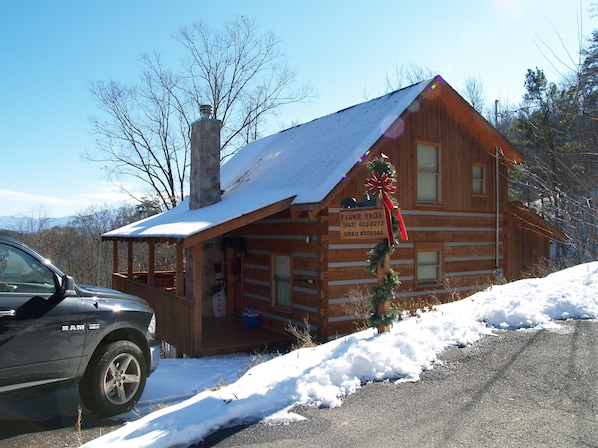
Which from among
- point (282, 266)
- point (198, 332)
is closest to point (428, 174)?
point (282, 266)

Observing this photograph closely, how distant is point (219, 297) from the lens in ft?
48.4

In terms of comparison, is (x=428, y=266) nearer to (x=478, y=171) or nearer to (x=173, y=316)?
(x=478, y=171)

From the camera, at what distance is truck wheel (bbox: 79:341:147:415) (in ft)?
18.8

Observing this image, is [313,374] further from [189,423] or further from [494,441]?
[494,441]

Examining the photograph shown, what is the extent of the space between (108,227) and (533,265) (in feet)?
117

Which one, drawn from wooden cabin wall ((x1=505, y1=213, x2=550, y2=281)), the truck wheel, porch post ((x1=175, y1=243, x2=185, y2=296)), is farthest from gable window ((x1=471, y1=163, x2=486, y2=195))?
the truck wheel

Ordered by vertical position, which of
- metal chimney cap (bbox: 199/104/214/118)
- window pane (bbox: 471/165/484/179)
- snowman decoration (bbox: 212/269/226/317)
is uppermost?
metal chimney cap (bbox: 199/104/214/118)

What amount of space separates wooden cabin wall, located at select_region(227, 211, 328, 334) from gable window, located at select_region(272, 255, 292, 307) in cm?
12

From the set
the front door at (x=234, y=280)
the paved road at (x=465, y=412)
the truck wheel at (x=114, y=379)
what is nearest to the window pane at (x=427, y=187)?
the front door at (x=234, y=280)

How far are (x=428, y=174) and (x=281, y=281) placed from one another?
503 centimetres

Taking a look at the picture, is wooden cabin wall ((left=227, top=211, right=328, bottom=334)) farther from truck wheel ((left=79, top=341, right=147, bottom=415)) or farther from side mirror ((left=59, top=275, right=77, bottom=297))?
side mirror ((left=59, top=275, right=77, bottom=297))

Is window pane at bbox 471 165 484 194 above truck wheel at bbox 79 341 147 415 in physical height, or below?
above

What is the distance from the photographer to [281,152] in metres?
15.8

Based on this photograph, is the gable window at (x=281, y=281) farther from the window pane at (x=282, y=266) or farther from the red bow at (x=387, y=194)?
the red bow at (x=387, y=194)
